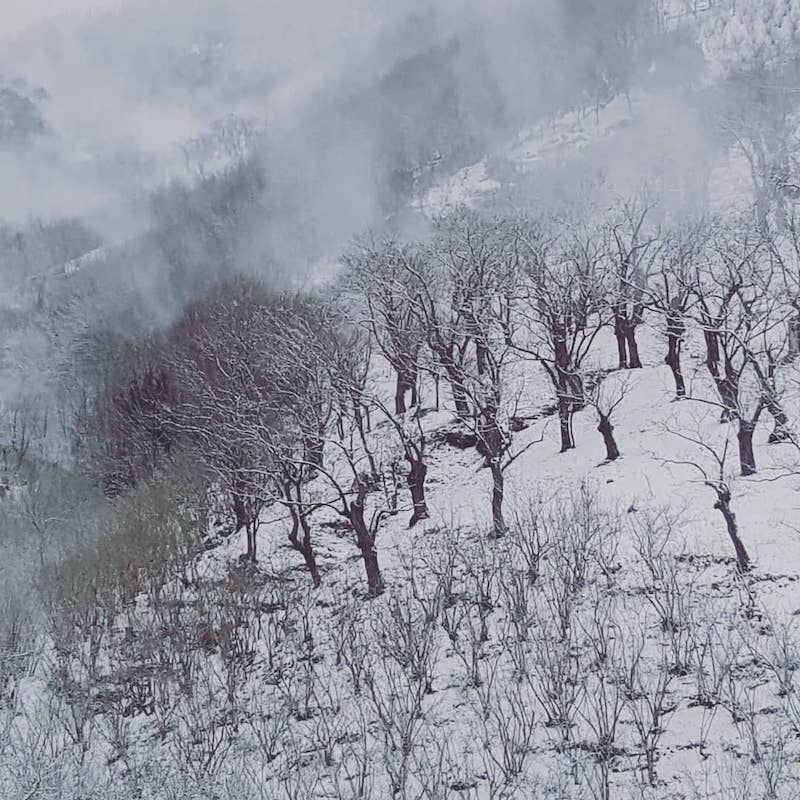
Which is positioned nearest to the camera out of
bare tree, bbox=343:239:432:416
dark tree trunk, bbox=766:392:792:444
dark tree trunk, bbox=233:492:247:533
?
dark tree trunk, bbox=766:392:792:444

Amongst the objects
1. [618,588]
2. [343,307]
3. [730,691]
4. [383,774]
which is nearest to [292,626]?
[383,774]

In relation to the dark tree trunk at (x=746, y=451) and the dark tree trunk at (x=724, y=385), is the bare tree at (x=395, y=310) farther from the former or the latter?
the dark tree trunk at (x=746, y=451)

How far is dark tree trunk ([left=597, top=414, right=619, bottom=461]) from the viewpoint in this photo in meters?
22.9

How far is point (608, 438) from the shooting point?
906 inches

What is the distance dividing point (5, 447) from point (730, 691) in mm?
61157

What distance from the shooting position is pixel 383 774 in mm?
12445

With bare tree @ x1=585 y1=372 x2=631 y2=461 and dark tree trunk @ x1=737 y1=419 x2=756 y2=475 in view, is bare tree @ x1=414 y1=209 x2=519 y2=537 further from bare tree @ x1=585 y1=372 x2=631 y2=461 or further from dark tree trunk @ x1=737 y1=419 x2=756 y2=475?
dark tree trunk @ x1=737 y1=419 x2=756 y2=475

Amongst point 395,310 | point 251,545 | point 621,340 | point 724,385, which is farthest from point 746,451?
point 395,310

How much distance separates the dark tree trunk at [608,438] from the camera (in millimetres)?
22922

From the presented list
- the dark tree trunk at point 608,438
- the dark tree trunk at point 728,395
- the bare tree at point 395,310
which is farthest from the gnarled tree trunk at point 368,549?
the dark tree trunk at point 728,395

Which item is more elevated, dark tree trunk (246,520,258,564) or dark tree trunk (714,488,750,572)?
dark tree trunk (246,520,258,564)

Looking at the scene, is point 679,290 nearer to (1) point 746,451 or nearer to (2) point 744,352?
(1) point 746,451

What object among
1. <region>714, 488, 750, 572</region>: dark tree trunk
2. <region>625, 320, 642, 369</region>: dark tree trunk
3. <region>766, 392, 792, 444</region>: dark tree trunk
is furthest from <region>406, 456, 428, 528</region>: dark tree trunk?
<region>625, 320, 642, 369</region>: dark tree trunk

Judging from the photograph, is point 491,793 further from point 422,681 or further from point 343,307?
point 343,307
